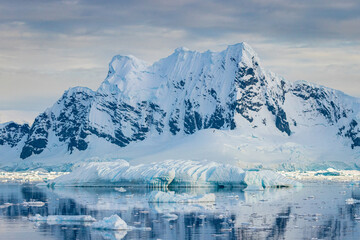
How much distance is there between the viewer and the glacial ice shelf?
9600cm

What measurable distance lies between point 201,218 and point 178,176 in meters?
44.0

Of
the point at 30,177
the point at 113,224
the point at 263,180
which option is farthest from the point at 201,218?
the point at 30,177

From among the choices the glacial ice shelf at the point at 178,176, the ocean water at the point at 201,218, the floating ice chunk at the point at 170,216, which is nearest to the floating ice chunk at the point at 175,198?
the ocean water at the point at 201,218

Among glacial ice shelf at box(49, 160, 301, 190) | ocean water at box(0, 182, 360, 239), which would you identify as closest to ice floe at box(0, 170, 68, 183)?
glacial ice shelf at box(49, 160, 301, 190)

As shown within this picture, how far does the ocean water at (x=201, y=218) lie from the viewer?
43844 mm

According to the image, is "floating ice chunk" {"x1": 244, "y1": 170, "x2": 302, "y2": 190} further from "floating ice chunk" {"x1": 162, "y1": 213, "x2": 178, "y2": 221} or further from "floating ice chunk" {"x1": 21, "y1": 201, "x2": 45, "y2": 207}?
"floating ice chunk" {"x1": 162, "y1": 213, "x2": 178, "y2": 221}

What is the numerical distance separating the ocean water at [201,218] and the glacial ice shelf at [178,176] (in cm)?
2216

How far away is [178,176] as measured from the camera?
3777 inches

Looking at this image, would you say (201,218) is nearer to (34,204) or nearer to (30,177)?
(34,204)

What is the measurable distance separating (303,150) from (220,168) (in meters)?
88.8

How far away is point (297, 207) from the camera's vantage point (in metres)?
62.0

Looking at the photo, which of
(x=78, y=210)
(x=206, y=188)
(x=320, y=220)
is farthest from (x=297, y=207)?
(x=206, y=188)

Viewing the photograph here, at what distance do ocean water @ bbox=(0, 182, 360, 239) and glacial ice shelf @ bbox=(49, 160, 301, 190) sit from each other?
72.7ft

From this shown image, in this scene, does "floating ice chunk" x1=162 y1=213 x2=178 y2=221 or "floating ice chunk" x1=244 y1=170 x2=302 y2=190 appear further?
"floating ice chunk" x1=244 y1=170 x2=302 y2=190
